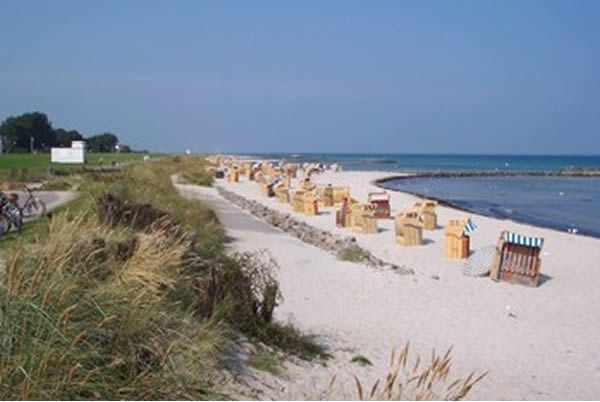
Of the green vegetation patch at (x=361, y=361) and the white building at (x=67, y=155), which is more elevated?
the white building at (x=67, y=155)

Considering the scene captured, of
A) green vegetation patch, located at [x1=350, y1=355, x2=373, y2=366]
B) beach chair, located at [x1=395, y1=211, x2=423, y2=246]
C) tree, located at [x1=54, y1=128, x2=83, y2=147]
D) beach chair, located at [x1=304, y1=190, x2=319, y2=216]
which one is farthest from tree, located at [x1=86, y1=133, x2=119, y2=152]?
green vegetation patch, located at [x1=350, y1=355, x2=373, y2=366]

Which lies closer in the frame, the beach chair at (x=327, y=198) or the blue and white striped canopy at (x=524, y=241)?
the blue and white striped canopy at (x=524, y=241)

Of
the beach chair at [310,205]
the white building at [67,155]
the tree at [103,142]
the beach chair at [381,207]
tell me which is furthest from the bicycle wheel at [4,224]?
the tree at [103,142]

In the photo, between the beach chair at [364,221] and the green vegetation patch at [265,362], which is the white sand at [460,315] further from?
the beach chair at [364,221]

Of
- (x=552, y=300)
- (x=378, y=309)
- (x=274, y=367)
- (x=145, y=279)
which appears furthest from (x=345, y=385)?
(x=552, y=300)

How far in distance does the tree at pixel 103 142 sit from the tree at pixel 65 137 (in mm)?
7395

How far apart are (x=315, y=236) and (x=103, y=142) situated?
119 metres

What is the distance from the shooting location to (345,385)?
626 cm

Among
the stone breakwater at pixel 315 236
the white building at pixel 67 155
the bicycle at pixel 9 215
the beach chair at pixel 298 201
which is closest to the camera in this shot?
the bicycle at pixel 9 215

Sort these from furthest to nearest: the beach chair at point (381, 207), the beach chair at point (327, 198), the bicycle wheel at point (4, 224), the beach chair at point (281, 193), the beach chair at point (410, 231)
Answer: the beach chair at point (281, 193) < the beach chair at point (327, 198) < the beach chair at point (381, 207) < the beach chair at point (410, 231) < the bicycle wheel at point (4, 224)

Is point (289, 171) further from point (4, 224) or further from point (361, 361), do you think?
point (361, 361)

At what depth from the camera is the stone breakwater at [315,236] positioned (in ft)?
49.3

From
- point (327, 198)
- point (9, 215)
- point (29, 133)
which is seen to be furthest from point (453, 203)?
point (29, 133)

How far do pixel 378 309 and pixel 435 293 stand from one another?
6.42 feet
